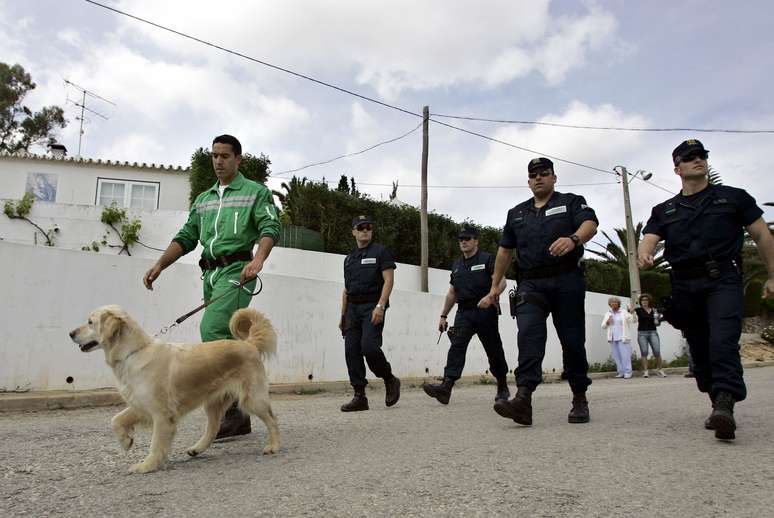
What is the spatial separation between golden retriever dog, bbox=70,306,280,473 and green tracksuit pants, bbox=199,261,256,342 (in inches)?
18.0

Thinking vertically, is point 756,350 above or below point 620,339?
below

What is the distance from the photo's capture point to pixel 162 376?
3.61 meters

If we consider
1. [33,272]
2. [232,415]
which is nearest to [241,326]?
[232,415]

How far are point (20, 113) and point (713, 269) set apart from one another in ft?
118

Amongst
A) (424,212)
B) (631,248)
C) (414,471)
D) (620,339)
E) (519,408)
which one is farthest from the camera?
(631,248)

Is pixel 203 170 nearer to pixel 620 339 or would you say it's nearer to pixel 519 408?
pixel 620 339

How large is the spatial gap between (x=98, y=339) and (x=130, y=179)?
15.3 meters

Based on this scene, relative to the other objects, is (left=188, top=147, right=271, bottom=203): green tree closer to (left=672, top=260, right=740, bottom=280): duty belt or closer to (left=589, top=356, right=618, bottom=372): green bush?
(left=589, top=356, right=618, bottom=372): green bush

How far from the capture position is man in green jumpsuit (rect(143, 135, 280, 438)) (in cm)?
442

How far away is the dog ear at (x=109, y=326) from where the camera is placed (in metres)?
3.60

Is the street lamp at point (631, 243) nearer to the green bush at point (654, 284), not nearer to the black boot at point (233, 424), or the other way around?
the green bush at point (654, 284)

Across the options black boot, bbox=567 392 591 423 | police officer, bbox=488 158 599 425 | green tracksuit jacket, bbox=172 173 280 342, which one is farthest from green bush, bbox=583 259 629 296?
green tracksuit jacket, bbox=172 173 280 342

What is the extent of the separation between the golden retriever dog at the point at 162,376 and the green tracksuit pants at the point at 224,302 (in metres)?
0.46

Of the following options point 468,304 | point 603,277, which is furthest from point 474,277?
point 603,277
